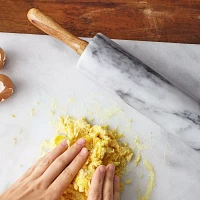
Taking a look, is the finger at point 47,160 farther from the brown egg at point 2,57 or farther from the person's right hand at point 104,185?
the brown egg at point 2,57

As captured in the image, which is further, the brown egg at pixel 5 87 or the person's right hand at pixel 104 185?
the brown egg at pixel 5 87

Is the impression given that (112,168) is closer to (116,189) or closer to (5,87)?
(116,189)

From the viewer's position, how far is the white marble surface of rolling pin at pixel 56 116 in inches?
53.7

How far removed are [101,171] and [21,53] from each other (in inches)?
19.3

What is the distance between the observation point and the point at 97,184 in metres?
1.26

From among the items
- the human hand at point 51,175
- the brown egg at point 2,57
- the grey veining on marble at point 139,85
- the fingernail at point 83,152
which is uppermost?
the grey veining on marble at point 139,85

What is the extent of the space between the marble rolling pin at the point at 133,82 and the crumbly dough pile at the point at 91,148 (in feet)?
0.52

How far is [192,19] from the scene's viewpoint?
4.59ft

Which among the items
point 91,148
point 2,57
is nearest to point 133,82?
point 91,148

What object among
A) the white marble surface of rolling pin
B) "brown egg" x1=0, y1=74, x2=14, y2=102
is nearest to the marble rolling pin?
the white marble surface of rolling pin

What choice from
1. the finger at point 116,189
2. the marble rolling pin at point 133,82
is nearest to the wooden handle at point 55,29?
the marble rolling pin at point 133,82

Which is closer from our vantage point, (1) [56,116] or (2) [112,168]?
(2) [112,168]

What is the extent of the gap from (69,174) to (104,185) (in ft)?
0.37

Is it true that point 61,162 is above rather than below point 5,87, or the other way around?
below
